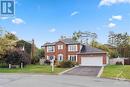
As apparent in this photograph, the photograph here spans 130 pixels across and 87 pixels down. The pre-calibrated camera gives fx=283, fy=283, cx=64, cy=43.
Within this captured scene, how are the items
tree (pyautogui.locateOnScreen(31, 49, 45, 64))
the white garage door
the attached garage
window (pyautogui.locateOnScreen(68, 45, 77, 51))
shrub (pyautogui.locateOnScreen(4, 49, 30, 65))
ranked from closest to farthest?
shrub (pyautogui.locateOnScreen(4, 49, 30, 65)), the attached garage, the white garage door, window (pyautogui.locateOnScreen(68, 45, 77, 51)), tree (pyautogui.locateOnScreen(31, 49, 45, 64))

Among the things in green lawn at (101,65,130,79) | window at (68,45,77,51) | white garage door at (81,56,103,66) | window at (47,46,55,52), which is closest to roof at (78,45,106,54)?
white garage door at (81,56,103,66)

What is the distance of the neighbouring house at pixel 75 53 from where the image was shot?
2343 inches

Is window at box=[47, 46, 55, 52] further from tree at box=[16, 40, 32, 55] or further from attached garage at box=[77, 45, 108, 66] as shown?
attached garage at box=[77, 45, 108, 66]

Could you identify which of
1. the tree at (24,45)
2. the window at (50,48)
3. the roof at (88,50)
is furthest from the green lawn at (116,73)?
the tree at (24,45)

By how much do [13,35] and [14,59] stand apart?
92.8 feet

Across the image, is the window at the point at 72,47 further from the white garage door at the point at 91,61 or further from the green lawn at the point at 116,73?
the green lawn at the point at 116,73

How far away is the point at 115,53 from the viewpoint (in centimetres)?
8362

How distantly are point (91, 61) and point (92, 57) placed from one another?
88 centimetres

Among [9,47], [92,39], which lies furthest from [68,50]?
[92,39]

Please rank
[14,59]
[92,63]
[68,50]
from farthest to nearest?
1. [68,50]
2. [92,63]
3. [14,59]

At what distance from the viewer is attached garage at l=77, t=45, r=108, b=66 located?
58812mm

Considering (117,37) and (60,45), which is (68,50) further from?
(117,37)

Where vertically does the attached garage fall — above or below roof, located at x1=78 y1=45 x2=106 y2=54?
below

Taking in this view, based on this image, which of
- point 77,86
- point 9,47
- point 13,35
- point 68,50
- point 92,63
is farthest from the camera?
point 13,35
